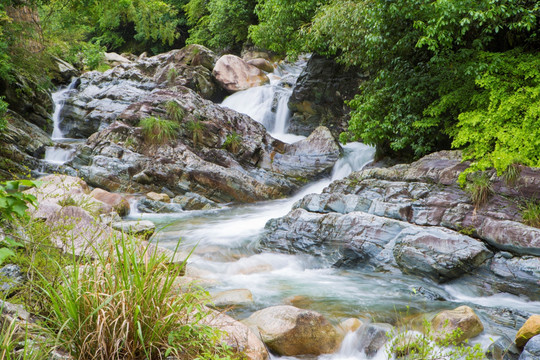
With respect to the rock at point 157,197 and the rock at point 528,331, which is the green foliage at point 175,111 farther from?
the rock at point 528,331

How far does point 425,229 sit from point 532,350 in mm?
2892

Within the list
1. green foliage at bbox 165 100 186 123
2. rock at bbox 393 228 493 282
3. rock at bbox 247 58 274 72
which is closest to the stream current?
rock at bbox 393 228 493 282

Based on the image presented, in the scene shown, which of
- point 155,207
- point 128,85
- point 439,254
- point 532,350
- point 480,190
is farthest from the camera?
point 128,85

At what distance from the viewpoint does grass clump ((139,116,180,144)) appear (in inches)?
472

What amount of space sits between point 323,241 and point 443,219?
7.04 feet

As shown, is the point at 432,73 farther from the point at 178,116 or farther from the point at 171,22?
the point at 171,22

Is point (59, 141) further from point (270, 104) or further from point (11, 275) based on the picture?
point (11, 275)

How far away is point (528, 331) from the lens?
3760 millimetres

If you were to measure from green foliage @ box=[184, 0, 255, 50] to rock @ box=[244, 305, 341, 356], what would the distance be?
2209 cm

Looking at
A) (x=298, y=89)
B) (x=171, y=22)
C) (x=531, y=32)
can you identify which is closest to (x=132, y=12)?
(x=171, y=22)

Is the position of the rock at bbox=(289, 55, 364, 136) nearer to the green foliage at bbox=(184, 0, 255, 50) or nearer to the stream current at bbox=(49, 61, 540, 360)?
the stream current at bbox=(49, 61, 540, 360)

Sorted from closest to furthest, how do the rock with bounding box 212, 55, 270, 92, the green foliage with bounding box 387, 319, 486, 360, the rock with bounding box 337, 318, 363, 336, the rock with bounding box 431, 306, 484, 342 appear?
the green foliage with bounding box 387, 319, 486, 360, the rock with bounding box 431, 306, 484, 342, the rock with bounding box 337, 318, 363, 336, the rock with bounding box 212, 55, 270, 92

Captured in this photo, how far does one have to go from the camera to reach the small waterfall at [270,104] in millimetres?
16389

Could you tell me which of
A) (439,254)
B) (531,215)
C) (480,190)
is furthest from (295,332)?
(480,190)
